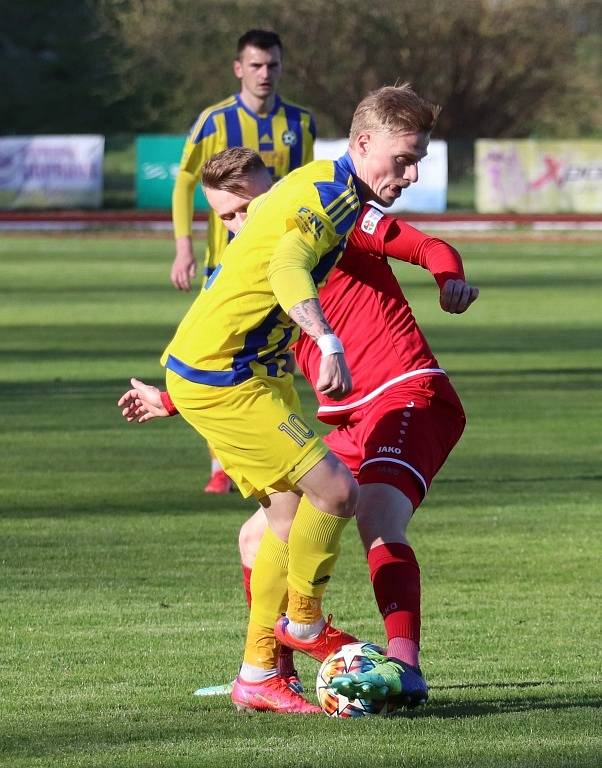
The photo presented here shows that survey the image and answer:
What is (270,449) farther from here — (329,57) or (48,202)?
(329,57)

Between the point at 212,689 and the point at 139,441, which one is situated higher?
the point at 212,689

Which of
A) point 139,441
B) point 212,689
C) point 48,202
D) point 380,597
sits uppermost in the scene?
point 380,597

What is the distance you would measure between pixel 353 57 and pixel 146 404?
59.0 meters

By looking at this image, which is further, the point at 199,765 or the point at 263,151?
the point at 263,151

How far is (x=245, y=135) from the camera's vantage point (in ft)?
35.4

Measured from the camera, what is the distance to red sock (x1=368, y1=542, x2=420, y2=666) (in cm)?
552

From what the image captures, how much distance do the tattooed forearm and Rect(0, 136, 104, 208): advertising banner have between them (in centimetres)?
4276

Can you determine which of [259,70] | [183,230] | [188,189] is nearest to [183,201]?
[188,189]

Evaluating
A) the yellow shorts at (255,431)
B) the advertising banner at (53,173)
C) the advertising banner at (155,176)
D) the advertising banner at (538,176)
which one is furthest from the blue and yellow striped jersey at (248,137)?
the advertising banner at (155,176)

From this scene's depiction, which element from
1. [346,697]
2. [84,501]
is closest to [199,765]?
[346,697]

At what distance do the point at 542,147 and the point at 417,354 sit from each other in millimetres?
41517

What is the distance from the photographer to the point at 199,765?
15.6 ft

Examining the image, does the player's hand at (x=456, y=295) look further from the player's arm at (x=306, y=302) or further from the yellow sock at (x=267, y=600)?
the yellow sock at (x=267, y=600)

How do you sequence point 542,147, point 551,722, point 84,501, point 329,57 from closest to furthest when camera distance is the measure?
1. point 551,722
2. point 84,501
3. point 542,147
4. point 329,57
